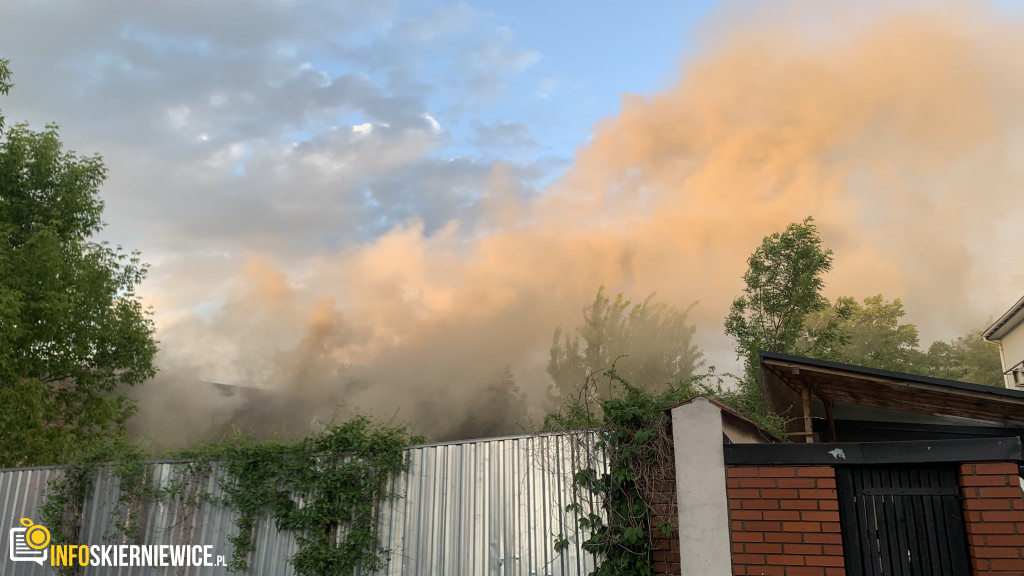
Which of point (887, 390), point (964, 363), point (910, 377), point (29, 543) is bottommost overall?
point (29, 543)

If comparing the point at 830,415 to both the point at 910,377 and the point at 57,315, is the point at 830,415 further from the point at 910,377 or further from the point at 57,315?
the point at 57,315

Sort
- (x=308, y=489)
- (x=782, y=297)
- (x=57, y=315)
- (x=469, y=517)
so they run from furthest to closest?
(x=782, y=297), (x=57, y=315), (x=308, y=489), (x=469, y=517)

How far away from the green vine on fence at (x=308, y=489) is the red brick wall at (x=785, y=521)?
128 inches

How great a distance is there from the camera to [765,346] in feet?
64.9

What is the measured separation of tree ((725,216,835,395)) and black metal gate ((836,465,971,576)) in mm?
15487

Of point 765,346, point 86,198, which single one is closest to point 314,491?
point 86,198

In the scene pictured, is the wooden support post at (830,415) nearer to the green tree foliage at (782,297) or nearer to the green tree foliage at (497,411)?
the green tree foliage at (782,297)

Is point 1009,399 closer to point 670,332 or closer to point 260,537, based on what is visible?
point 260,537

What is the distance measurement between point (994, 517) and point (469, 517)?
4.02m

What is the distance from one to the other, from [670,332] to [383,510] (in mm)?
37303

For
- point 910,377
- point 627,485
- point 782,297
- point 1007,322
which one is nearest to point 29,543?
point 627,485

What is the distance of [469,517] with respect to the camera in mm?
6066

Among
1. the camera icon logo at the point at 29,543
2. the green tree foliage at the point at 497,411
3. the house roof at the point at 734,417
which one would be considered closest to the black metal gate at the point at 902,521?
the house roof at the point at 734,417

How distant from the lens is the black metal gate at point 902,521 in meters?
4.38
